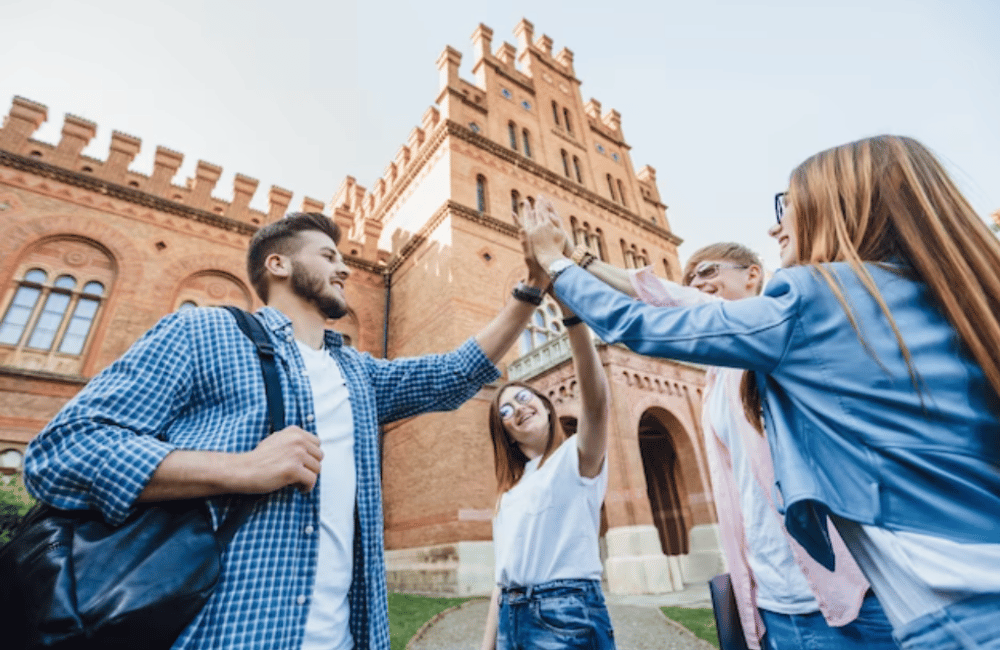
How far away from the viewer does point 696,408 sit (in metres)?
11.3

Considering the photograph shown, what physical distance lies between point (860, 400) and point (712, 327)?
339 millimetres

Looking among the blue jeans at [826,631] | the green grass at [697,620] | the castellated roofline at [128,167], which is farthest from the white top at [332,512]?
the castellated roofline at [128,167]

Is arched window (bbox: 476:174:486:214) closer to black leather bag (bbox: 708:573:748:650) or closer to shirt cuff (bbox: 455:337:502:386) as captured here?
shirt cuff (bbox: 455:337:502:386)

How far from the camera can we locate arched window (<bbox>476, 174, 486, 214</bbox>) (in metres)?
14.6

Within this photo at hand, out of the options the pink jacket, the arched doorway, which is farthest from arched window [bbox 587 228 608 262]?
the pink jacket

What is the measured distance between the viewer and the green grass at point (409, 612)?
584 cm

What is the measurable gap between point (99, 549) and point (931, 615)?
66.0 inches

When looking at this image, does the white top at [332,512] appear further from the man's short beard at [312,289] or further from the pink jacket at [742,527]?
the pink jacket at [742,527]

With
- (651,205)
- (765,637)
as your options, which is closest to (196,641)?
(765,637)

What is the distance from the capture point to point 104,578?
892mm

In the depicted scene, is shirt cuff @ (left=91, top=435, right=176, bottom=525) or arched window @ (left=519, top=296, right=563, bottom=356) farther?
arched window @ (left=519, top=296, right=563, bottom=356)

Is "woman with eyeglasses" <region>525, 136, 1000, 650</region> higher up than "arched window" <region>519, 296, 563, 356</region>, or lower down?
Answer: lower down

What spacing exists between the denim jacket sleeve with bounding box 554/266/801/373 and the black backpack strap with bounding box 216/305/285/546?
38.1 inches

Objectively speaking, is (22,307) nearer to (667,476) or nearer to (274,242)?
(274,242)
